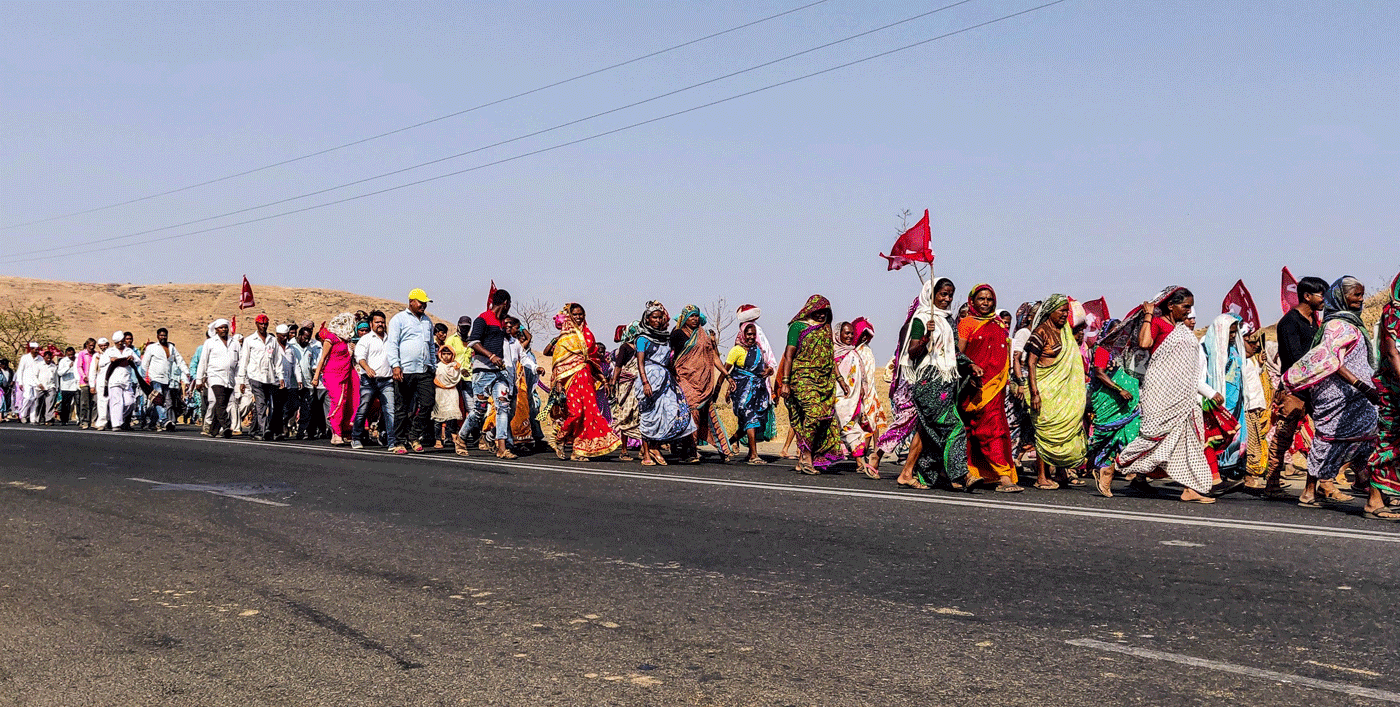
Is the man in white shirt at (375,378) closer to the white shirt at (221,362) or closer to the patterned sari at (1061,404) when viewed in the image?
the white shirt at (221,362)

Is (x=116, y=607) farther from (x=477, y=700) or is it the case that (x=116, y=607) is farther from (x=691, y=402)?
(x=691, y=402)

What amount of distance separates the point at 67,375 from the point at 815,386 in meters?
21.1

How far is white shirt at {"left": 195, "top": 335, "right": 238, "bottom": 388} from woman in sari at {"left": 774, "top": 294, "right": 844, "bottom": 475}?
37.2 ft

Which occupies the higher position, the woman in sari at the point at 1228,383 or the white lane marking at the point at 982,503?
the woman in sari at the point at 1228,383

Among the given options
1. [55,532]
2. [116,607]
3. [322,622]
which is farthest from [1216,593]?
[55,532]

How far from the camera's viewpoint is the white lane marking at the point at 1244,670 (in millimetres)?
3963

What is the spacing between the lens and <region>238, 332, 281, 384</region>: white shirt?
18344mm

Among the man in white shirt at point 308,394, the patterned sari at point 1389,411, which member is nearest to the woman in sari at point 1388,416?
the patterned sari at point 1389,411

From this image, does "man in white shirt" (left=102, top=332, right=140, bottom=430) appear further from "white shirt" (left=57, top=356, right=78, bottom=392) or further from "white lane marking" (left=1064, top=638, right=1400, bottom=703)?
"white lane marking" (left=1064, top=638, right=1400, bottom=703)

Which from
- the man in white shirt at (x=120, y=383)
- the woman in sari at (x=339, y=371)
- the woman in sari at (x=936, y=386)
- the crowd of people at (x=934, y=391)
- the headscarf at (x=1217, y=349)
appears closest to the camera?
the crowd of people at (x=934, y=391)

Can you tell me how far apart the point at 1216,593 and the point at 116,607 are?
504 cm

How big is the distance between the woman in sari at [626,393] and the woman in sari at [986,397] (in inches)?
182

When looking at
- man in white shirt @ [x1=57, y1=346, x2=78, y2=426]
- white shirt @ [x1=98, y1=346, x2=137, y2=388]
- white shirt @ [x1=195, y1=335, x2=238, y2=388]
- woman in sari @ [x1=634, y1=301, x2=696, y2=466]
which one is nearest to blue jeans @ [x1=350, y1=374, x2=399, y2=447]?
woman in sari @ [x1=634, y1=301, x2=696, y2=466]

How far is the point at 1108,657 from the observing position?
14.6 feet
